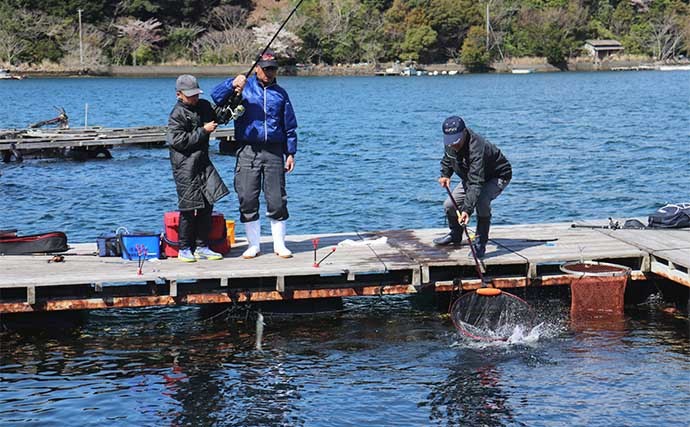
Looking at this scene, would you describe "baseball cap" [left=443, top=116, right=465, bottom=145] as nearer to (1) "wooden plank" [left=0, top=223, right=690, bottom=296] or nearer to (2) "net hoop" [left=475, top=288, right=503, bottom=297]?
(1) "wooden plank" [left=0, top=223, right=690, bottom=296]

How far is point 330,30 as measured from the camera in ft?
363

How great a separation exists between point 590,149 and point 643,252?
72.4 feet

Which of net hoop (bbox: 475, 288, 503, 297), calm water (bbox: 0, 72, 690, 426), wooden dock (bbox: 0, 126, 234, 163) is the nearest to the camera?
calm water (bbox: 0, 72, 690, 426)

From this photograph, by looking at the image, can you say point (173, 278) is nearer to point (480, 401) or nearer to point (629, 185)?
point (480, 401)

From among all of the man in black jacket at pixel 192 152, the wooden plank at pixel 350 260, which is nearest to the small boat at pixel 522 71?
the wooden plank at pixel 350 260

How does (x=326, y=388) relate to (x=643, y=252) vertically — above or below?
below

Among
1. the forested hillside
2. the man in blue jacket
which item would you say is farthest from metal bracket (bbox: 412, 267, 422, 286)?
the forested hillside

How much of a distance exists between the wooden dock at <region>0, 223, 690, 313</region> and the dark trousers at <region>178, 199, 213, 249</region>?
28cm

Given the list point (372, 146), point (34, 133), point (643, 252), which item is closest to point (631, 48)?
point (372, 146)

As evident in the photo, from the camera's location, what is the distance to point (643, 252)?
460 inches

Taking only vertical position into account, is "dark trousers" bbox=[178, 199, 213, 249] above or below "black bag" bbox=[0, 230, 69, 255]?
above

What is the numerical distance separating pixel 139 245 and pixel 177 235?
447mm

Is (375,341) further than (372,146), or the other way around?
(372,146)

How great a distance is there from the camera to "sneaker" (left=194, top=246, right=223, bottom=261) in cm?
1129
